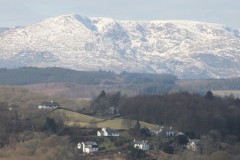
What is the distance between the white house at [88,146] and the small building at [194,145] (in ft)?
35.5

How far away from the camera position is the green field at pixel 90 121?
4402 inches

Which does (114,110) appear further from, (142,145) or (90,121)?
(142,145)

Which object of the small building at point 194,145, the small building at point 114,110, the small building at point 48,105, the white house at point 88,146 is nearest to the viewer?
the white house at point 88,146

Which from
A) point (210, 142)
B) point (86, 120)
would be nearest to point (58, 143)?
point (210, 142)

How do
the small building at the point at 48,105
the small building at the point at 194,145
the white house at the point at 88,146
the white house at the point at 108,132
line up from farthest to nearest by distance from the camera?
the small building at the point at 48,105 → the white house at the point at 108,132 → the small building at the point at 194,145 → the white house at the point at 88,146

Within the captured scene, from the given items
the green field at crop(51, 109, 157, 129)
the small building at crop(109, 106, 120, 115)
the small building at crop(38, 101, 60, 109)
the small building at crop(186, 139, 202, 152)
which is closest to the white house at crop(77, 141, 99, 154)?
A: the small building at crop(186, 139, 202, 152)

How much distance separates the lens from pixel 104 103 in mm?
136125

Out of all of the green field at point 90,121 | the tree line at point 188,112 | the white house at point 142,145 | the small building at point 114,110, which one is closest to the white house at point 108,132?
the green field at point 90,121

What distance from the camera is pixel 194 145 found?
9838 cm

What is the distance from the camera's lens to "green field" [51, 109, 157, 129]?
112 m

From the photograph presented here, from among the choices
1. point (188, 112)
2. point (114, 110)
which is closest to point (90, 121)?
point (188, 112)

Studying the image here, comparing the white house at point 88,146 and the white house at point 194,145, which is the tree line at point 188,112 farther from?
the white house at point 88,146

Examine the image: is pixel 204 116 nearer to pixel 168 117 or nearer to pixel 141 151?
pixel 168 117

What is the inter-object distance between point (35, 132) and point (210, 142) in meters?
19.9
